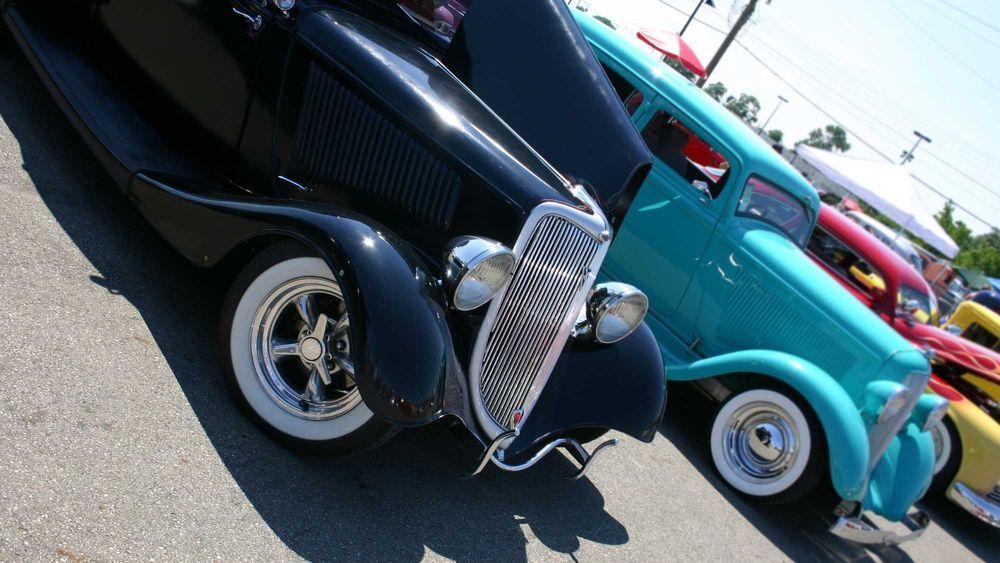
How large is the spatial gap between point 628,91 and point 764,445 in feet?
9.14

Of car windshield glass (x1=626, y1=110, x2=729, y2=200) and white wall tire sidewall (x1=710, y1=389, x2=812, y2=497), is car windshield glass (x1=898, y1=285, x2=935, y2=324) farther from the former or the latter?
white wall tire sidewall (x1=710, y1=389, x2=812, y2=497)

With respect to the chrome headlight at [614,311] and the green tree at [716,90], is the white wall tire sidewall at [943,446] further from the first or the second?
the green tree at [716,90]

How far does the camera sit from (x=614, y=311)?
3303mm

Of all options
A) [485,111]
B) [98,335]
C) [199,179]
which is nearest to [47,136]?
[199,179]

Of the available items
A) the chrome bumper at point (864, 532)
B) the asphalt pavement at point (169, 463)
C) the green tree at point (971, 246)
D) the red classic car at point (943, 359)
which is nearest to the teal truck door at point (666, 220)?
the asphalt pavement at point (169, 463)

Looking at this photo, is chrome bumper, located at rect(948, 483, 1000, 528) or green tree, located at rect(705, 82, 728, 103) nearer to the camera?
chrome bumper, located at rect(948, 483, 1000, 528)

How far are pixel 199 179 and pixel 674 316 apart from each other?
3.48 metres

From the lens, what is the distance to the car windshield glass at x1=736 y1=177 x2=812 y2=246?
5555mm

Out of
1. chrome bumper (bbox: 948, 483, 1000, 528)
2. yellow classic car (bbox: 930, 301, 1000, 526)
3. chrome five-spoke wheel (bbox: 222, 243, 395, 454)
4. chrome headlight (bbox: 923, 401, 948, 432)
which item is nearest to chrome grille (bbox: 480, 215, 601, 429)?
chrome five-spoke wheel (bbox: 222, 243, 395, 454)

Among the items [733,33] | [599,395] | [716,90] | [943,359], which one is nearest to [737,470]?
[599,395]

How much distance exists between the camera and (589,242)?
10.2ft

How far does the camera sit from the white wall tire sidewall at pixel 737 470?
464 cm

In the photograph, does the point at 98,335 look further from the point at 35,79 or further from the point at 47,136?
the point at 35,79

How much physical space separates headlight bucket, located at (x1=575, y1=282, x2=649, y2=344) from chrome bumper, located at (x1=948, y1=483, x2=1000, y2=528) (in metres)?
5.09
